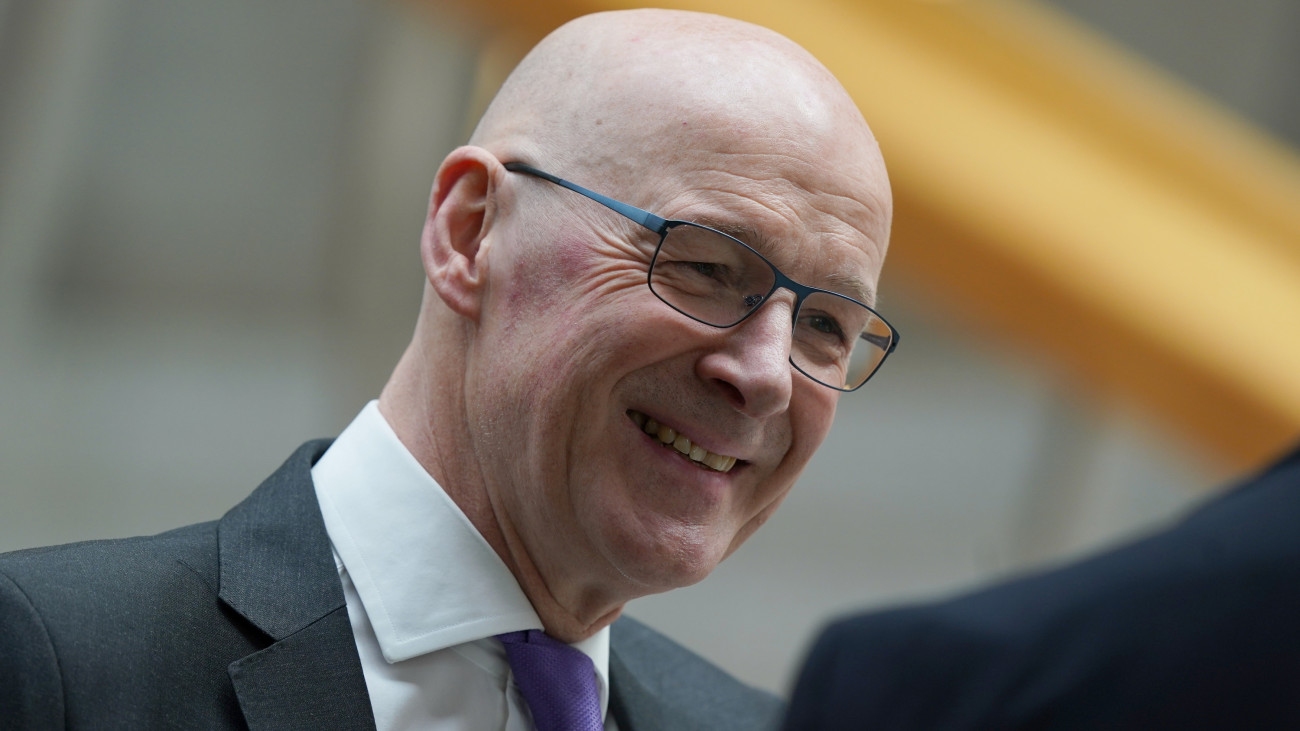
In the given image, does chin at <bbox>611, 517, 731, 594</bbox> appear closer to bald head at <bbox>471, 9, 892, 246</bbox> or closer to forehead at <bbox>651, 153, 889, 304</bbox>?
forehead at <bbox>651, 153, 889, 304</bbox>

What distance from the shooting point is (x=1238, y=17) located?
6586 mm

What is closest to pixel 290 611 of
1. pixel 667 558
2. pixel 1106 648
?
pixel 667 558

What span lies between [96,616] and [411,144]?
15.3ft

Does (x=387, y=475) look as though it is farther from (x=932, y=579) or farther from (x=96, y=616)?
(x=932, y=579)

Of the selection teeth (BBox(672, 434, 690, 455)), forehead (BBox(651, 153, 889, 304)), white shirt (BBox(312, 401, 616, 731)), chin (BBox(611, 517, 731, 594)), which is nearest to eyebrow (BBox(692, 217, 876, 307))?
forehead (BBox(651, 153, 889, 304))

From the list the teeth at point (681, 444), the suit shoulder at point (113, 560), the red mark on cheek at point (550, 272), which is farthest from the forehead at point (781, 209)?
the suit shoulder at point (113, 560)

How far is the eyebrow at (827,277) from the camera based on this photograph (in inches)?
71.9

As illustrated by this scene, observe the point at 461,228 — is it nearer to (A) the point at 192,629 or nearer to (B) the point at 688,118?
(B) the point at 688,118

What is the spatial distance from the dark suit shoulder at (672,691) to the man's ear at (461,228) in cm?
66

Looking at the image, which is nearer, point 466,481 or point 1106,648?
point 1106,648

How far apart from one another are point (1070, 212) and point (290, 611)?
2847 mm

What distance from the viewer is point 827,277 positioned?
1.89 metres

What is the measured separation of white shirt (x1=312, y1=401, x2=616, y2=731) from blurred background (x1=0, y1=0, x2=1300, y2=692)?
2385 mm

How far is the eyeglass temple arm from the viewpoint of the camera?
1.83 m
